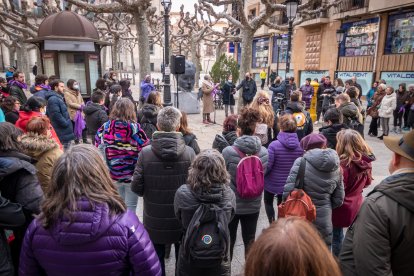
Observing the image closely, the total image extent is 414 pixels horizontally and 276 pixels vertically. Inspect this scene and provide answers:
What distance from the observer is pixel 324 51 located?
23188 mm

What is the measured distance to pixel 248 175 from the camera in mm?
3066

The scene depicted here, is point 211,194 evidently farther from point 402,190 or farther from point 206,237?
point 402,190

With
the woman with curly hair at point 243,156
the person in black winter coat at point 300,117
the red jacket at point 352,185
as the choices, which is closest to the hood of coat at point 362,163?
the red jacket at point 352,185

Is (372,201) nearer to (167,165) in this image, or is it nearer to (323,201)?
(323,201)

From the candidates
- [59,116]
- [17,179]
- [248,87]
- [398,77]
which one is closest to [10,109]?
[59,116]

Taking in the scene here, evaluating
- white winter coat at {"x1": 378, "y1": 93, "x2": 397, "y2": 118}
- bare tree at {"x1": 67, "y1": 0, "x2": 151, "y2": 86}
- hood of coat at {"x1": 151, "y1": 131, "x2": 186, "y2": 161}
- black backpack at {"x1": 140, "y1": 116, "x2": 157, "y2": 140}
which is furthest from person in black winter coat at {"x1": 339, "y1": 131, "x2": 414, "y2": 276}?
bare tree at {"x1": 67, "y1": 0, "x2": 151, "y2": 86}

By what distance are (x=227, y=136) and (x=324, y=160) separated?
132 centimetres

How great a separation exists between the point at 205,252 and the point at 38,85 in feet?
19.7

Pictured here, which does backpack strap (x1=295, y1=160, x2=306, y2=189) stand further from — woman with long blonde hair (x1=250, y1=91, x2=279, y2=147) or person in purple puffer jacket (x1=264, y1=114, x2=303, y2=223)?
woman with long blonde hair (x1=250, y1=91, x2=279, y2=147)

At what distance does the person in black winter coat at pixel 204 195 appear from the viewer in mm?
2246

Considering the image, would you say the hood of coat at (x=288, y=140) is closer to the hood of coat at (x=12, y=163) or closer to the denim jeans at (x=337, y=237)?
the denim jeans at (x=337, y=237)

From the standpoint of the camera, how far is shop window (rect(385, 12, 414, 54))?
17.1 m

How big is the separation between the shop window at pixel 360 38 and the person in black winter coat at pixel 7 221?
70.8ft

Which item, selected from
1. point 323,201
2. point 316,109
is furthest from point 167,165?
point 316,109
